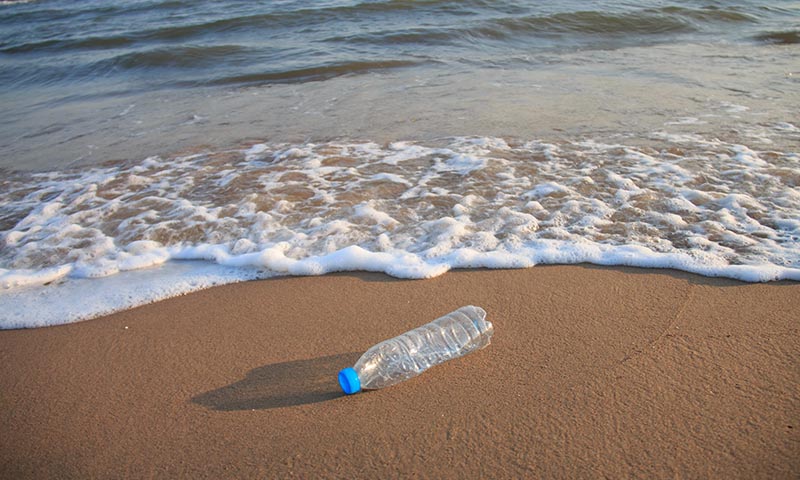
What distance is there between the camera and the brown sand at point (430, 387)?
193 centimetres

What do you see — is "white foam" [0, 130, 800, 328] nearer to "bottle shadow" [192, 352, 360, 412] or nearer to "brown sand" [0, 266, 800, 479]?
"brown sand" [0, 266, 800, 479]

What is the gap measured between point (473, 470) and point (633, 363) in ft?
2.76

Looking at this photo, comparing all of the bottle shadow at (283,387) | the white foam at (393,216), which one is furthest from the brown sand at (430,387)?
the white foam at (393,216)

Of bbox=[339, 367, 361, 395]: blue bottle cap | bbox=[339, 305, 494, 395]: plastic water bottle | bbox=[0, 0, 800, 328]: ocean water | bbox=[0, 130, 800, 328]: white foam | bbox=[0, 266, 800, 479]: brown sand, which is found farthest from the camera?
bbox=[0, 0, 800, 328]: ocean water

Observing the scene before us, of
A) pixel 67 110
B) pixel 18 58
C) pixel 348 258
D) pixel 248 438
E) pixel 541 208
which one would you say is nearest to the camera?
pixel 248 438

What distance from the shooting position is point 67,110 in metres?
7.48

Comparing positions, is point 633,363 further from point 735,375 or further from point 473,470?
point 473,470

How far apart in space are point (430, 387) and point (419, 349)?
237 millimetres

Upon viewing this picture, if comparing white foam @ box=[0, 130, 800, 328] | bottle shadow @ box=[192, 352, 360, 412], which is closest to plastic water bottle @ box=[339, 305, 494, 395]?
bottle shadow @ box=[192, 352, 360, 412]

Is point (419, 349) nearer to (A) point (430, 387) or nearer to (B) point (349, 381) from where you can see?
(A) point (430, 387)

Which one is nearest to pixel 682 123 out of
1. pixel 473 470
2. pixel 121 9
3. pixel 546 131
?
pixel 546 131

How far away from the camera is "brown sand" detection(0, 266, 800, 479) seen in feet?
6.34

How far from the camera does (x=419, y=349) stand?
247 centimetres

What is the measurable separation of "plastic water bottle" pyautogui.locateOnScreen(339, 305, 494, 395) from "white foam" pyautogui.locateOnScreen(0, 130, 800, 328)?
55 cm
